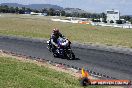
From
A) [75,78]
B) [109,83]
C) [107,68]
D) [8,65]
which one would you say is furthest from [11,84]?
[107,68]

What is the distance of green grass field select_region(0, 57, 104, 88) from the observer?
12.1 meters

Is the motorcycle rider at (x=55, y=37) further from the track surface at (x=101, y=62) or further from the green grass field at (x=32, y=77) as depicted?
the green grass field at (x=32, y=77)

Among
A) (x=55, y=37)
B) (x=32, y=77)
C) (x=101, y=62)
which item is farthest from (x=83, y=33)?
(x=32, y=77)

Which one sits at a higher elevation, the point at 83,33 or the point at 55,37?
the point at 55,37

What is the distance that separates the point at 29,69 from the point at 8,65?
4.24ft

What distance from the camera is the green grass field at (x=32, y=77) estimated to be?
12078 mm

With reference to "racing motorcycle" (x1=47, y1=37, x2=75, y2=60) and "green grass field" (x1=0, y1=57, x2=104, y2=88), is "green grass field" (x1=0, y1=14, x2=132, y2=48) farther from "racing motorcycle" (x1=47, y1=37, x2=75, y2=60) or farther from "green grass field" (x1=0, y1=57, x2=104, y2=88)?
"green grass field" (x1=0, y1=57, x2=104, y2=88)

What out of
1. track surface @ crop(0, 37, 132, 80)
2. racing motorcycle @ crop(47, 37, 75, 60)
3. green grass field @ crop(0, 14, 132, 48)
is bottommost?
green grass field @ crop(0, 14, 132, 48)

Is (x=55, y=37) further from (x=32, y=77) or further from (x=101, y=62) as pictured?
(x=32, y=77)

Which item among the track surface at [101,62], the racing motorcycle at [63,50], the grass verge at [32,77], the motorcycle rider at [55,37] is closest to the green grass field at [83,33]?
the track surface at [101,62]

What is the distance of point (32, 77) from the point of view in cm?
1351

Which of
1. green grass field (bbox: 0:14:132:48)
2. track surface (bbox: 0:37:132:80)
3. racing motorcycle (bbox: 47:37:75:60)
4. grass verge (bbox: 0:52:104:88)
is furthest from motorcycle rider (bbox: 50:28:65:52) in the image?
green grass field (bbox: 0:14:132:48)

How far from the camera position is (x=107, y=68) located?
1734cm

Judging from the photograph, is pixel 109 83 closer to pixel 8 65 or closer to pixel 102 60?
pixel 8 65
